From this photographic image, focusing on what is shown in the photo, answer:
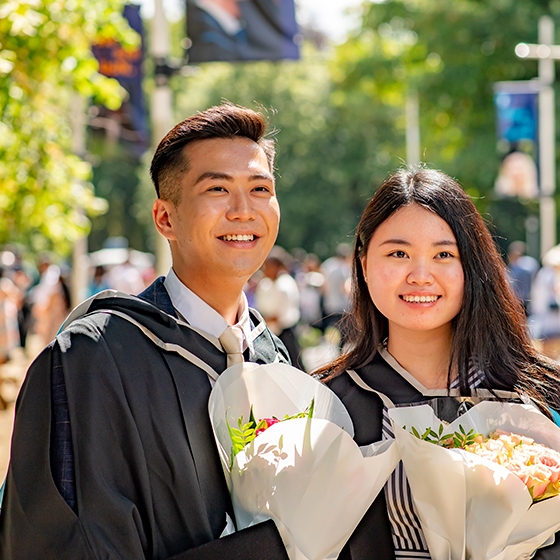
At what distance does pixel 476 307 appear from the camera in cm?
275

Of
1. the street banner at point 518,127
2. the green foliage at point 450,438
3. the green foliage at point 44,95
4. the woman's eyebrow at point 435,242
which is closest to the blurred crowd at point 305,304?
the woman's eyebrow at point 435,242

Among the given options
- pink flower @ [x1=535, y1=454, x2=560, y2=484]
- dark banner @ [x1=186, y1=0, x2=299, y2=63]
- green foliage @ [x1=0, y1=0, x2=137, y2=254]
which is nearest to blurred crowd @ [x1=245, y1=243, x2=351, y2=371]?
pink flower @ [x1=535, y1=454, x2=560, y2=484]

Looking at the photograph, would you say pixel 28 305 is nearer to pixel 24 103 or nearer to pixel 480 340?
pixel 24 103

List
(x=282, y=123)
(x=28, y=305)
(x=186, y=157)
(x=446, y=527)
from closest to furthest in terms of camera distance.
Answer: (x=446, y=527) < (x=186, y=157) < (x=28, y=305) < (x=282, y=123)

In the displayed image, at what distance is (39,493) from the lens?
82.4 inches

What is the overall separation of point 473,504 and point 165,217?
138cm

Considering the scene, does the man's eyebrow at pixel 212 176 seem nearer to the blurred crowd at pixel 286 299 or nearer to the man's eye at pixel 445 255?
the man's eye at pixel 445 255

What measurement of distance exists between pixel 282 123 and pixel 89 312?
3019 centimetres

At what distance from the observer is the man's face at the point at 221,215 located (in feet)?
8.50

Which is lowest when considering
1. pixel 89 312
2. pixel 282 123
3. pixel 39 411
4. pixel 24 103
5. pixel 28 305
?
pixel 28 305

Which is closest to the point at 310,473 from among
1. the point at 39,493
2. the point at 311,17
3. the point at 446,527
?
the point at 446,527

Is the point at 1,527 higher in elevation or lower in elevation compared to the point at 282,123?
lower

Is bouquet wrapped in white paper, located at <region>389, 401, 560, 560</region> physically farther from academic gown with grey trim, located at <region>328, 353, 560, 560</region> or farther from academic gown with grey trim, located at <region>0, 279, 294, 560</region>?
academic gown with grey trim, located at <region>0, 279, 294, 560</region>

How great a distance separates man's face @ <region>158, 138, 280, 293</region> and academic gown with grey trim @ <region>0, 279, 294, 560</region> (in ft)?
1.17
